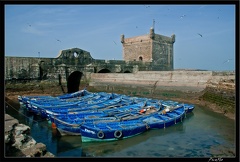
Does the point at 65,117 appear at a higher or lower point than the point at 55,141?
higher

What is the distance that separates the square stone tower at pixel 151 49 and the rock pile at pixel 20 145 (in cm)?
2957

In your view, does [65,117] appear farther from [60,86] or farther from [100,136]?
[60,86]

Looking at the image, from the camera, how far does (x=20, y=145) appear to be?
5.81m

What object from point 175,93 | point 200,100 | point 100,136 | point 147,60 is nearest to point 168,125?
point 100,136

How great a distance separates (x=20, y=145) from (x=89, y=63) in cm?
2247

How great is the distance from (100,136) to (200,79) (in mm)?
13486

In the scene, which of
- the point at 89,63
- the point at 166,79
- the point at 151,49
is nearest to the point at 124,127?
the point at 166,79

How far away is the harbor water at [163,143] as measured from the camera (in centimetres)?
812

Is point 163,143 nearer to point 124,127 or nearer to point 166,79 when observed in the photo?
point 124,127

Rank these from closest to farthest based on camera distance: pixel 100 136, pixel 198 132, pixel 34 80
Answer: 1. pixel 100 136
2. pixel 198 132
3. pixel 34 80

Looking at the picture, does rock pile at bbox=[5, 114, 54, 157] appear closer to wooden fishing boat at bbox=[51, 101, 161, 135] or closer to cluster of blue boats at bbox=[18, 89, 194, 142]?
cluster of blue boats at bbox=[18, 89, 194, 142]

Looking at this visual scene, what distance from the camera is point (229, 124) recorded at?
1180cm

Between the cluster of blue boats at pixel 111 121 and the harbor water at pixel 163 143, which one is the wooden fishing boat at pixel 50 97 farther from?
the harbor water at pixel 163 143

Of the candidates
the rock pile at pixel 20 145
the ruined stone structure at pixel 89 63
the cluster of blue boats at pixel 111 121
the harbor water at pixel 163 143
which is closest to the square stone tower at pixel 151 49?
the ruined stone structure at pixel 89 63
